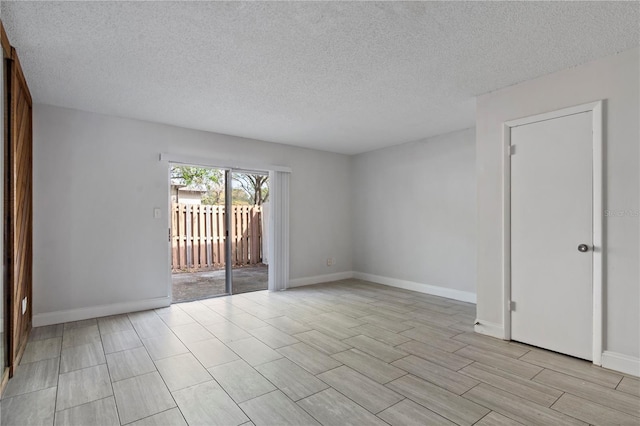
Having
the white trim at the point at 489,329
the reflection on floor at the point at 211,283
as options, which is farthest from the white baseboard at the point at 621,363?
the reflection on floor at the point at 211,283

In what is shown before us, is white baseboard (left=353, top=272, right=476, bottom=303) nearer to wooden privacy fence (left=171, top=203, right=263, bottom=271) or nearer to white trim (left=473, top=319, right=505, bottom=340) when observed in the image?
white trim (left=473, top=319, right=505, bottom=340)

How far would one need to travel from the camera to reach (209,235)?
289 inches

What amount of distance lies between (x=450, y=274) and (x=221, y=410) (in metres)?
3.83

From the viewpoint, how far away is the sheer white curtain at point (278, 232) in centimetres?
536

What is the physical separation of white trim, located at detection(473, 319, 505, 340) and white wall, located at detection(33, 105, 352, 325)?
12.8 feet

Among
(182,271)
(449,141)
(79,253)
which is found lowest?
(182,271)

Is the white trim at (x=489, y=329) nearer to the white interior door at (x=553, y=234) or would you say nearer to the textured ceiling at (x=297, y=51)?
the white interior door at (x=553, y=234)

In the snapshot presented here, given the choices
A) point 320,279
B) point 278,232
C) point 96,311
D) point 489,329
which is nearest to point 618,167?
point 489,329

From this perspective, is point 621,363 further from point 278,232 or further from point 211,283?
point 211,283

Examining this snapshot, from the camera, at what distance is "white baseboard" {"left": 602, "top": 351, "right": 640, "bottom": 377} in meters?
2.38

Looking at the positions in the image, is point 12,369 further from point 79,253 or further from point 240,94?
point 240,94

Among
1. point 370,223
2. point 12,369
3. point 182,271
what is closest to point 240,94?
point 12,369

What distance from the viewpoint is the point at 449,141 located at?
4.84 m

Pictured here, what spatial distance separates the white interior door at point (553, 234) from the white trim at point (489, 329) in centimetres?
11
